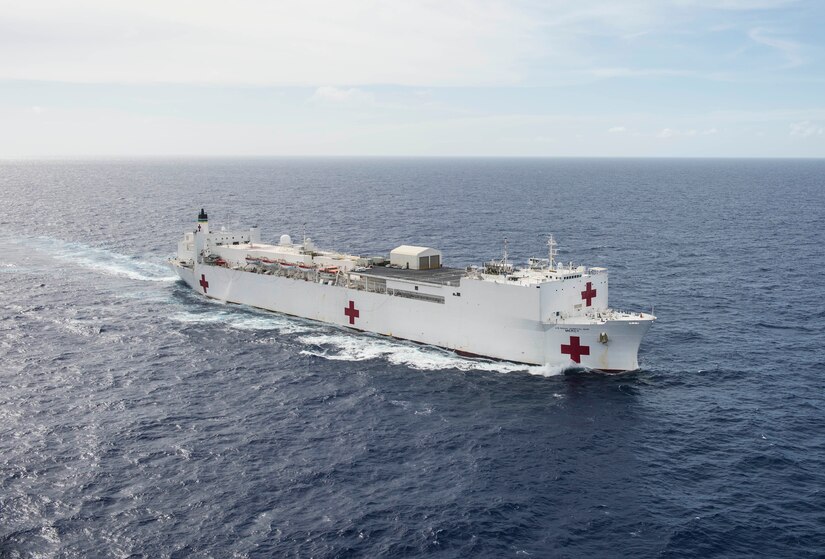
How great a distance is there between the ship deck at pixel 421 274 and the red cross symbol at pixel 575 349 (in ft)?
26.3

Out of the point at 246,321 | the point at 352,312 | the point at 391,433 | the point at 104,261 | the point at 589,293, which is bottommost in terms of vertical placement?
the point at 391,433

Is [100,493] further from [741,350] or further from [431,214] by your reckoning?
[431,214]

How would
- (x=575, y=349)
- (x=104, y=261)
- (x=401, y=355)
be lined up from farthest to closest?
(x=104, y=261), (x=401, y=355), (x=575, y=349)

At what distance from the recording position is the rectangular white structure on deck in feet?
160

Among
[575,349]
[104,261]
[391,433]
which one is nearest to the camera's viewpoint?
[391,433]

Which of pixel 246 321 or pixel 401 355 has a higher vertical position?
pixel 246 321

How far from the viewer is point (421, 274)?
153 ft

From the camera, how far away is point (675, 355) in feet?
133

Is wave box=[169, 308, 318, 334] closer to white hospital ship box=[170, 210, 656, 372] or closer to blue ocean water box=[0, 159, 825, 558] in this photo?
blue ocean water box=[0, 159, 825, 558]

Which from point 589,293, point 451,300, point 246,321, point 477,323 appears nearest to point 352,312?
point 451,300

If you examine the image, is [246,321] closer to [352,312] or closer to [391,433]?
[352,312]

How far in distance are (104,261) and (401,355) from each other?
39.5 meters

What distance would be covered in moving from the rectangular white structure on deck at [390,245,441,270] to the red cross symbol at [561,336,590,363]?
538 inches

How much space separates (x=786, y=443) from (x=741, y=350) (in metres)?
12.3
